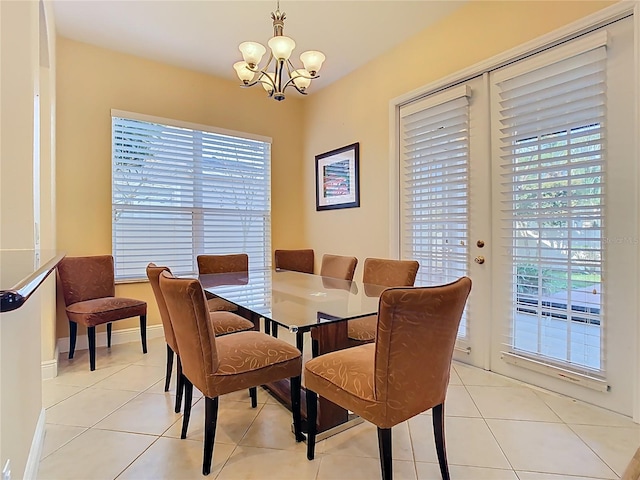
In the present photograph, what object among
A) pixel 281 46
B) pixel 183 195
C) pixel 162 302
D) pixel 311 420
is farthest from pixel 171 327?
pixel 183 195

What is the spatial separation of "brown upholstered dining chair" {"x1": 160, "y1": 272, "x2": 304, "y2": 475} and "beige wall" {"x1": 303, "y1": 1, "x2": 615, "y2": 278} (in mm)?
1982

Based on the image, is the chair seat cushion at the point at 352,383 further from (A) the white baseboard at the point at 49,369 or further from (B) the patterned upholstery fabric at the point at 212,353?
(A) the white baseboard at the point at 49,369

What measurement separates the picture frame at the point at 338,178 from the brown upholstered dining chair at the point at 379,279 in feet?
3.93

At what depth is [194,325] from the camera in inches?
61.8

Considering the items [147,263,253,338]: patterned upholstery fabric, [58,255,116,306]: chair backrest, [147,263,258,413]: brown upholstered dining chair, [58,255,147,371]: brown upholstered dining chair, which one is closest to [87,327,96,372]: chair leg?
[58,255,147,371]: brown upholstered dining chair

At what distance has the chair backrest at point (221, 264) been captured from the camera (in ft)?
11.1

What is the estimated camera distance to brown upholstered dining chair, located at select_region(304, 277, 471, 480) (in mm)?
1312

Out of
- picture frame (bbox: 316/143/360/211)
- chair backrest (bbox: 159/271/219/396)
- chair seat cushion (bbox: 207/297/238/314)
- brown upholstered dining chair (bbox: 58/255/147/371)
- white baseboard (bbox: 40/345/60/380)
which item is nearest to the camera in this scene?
chair backrest (bbox: 159/271/219/396)

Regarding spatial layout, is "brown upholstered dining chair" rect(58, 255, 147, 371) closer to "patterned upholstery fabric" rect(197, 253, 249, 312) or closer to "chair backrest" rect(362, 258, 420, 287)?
"patterned upholstery fabric" rect(197, 253, 249, 312)

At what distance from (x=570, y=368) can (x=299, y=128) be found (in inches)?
151

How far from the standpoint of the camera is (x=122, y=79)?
3502mm

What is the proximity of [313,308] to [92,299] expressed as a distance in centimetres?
231

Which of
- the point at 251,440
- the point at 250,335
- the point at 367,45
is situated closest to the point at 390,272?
the point at 250,335

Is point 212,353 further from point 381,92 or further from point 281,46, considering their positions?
point 381,92
